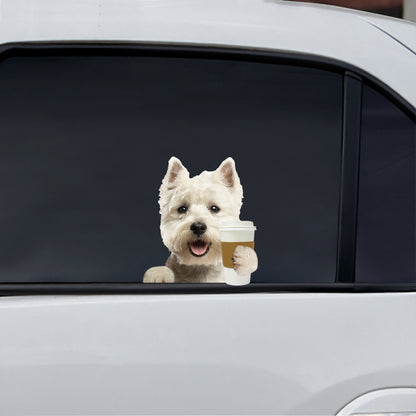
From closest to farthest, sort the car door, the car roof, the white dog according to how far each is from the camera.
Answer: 1. the car door
2. the car roof
3. the white dog

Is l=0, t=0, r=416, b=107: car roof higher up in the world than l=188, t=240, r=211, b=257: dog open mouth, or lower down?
higher up

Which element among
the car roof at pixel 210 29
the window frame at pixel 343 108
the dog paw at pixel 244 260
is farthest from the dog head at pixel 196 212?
the car roof at pixel 210 29

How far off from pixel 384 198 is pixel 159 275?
0.76m

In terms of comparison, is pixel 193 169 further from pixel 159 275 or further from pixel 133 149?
pixel 159 275

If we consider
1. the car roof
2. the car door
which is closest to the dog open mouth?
the car door

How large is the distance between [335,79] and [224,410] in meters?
1.07

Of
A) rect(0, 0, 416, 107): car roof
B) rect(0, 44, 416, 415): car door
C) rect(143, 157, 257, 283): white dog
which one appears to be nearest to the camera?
rect(0, 44, 416, 415): car door

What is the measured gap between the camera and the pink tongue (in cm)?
168

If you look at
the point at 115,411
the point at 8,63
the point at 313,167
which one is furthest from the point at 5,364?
the point at 313,167

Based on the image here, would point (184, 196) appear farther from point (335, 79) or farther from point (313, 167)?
point (335, 79)

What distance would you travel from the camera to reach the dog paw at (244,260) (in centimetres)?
151

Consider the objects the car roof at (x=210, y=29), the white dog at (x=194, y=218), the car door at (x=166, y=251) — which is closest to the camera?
the car door at (x=166, y=251)

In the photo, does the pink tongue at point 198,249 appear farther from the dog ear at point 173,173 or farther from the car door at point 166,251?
the dog ear at point 173,173

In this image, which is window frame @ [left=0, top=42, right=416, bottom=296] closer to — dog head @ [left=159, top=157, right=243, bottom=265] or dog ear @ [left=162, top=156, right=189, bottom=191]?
dog head @ [left=159, top=157, right=243, bottom=265]
